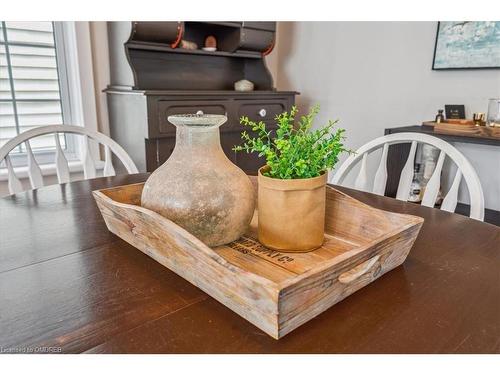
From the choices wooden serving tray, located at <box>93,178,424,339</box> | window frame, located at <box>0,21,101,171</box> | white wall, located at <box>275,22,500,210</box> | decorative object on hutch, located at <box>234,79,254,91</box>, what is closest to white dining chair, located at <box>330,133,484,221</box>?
wooden serving tray, located at <box>93,178,424,339</box>

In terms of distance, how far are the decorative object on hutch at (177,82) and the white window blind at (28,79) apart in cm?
28

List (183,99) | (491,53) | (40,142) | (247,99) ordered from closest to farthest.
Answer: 1. (491,53)
2. (183,99)
3. (40,142)
4. (247,99)

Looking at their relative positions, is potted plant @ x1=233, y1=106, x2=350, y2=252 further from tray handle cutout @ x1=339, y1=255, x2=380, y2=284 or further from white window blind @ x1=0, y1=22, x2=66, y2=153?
white window blind @ x1=0, y1=22, x2=66, y2=153

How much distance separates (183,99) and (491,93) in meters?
1.43

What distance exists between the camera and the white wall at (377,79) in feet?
6.08

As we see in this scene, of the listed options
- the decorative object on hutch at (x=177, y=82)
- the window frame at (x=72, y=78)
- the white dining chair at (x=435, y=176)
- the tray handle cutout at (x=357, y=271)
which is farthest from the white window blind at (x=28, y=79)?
the tray handle cutout at (x=357, y=271)

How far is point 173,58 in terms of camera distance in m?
2.18

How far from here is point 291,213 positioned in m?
0.62

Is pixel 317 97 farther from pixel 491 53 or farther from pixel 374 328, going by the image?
pixel 374 328

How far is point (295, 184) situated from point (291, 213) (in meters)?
0.05

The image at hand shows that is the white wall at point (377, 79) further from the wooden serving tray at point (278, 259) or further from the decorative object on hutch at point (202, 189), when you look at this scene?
the decorative object on hutch at point (202, 189)

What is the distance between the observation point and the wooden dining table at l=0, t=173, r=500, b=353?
0.44 m

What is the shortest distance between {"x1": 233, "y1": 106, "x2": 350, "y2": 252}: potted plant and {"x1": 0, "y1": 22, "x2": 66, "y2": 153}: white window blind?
1.71 meters
